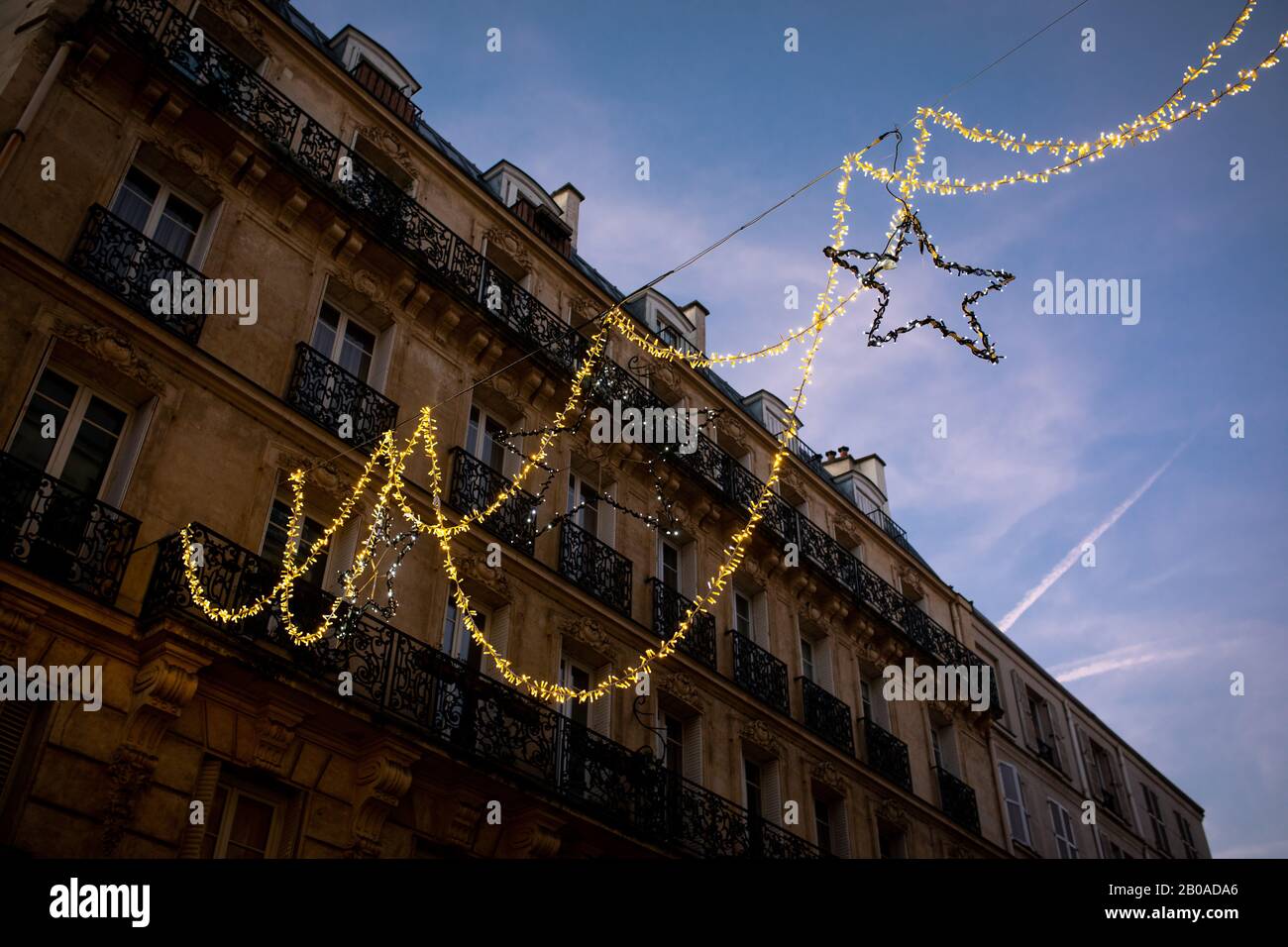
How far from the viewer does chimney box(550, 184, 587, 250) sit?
54.7 feet

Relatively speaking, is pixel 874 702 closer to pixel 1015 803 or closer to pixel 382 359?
pixel 1015 803

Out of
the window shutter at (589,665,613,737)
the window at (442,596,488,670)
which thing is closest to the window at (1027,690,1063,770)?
the window shutter at (589,665,613,737)

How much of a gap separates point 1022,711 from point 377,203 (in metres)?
16.0

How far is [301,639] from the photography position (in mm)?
8836

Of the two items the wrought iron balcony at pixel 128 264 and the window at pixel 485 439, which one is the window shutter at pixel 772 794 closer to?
the window at pixel 485 439

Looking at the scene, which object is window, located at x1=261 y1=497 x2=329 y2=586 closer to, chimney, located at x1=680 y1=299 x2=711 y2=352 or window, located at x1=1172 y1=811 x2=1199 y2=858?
chimney, located at x1=680 y1=299 x2=711 y2=352

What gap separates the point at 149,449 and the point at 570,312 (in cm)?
705

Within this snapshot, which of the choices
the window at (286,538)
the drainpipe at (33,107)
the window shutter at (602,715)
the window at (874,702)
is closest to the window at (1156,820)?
the window at (874,702)

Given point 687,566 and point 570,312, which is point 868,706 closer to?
point 687,566

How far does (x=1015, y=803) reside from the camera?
63.1 feet

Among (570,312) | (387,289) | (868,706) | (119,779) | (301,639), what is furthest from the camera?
(868,706)

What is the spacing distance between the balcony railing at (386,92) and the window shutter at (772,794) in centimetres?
943

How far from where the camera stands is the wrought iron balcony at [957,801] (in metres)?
17.2
